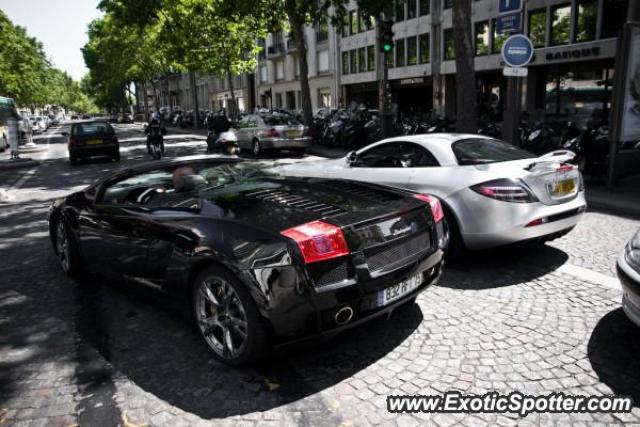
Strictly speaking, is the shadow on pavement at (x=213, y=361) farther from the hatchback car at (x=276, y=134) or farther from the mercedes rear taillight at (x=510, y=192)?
the hatchback car at (x=276, y=134)

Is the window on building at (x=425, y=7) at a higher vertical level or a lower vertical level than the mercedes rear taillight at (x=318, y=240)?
higher

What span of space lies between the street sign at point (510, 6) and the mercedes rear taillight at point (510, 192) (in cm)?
635

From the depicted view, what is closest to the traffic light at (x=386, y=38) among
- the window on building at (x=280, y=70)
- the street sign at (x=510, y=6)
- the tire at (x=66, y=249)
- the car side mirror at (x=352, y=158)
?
the street sign at (x=510, y=6)

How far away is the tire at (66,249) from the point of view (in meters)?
5.05

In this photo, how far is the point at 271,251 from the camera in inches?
117

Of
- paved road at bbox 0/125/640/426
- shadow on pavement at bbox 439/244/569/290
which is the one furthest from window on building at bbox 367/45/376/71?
paved road at bbox 0/125/640/426

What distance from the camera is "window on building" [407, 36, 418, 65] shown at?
1311 inches

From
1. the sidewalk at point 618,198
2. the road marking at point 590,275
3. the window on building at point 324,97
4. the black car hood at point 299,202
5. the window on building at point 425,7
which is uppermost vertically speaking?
the window on building at point 425,7

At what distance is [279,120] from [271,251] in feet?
51.5

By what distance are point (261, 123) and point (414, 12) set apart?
19461 millimetres

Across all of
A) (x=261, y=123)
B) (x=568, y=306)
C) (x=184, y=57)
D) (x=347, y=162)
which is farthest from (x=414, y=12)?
(x=568, y=306)

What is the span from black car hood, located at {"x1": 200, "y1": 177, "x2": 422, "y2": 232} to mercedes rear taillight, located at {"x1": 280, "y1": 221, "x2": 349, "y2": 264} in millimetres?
87

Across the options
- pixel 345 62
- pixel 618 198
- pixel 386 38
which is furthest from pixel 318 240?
pixel 345 62

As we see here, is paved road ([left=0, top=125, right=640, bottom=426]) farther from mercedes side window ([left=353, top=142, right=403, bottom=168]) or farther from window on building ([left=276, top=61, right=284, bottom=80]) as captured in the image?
window on building ([left=276, top=61, right=284, bottom=80])
